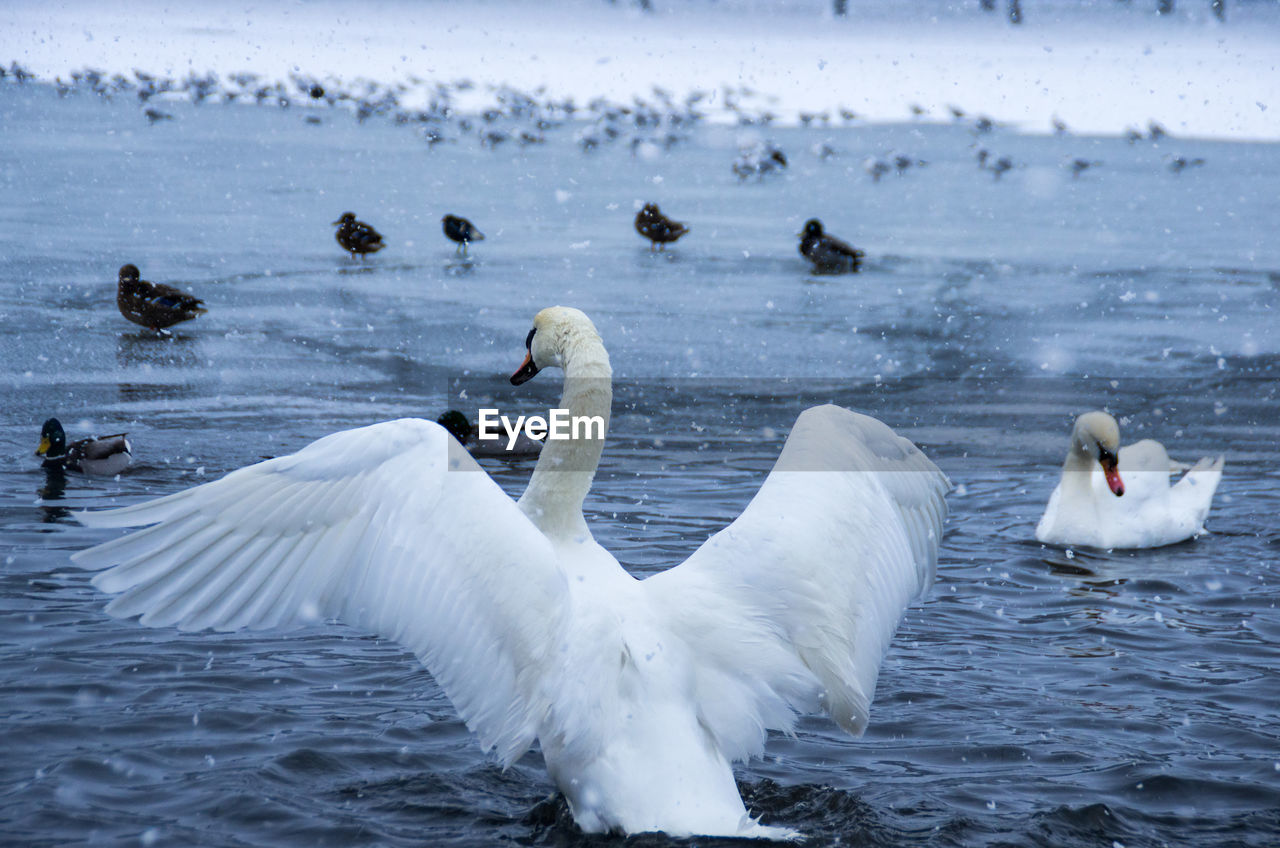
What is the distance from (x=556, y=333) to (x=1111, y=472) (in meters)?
3.93

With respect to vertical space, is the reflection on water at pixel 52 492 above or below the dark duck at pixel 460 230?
below

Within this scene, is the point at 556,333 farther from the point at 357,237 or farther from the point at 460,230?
the point at 460,230

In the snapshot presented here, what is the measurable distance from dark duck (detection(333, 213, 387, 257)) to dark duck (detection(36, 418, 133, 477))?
688 centimetres

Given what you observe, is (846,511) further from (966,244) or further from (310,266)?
(966,244)

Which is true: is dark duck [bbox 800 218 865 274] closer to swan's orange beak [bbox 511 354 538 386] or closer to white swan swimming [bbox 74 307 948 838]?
swan's orange beak [bbox 511 354 538 386]

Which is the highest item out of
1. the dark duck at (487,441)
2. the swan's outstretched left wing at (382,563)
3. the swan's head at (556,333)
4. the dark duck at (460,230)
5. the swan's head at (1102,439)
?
the swan's head at (556,333)

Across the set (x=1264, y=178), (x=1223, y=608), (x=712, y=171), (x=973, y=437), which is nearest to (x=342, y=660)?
(x=1223, y=608)

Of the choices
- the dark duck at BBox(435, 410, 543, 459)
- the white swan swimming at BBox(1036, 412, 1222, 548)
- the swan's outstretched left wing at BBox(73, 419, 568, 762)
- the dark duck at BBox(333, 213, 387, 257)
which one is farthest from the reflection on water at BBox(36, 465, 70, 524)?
the dark duck at BBox(333, 213, 387, 257)

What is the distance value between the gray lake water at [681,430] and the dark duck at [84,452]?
12cm

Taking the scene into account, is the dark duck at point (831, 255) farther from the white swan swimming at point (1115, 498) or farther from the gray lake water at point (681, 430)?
the white swan swimming at point (1115, 498)

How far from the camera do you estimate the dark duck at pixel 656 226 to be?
15531 millimetres

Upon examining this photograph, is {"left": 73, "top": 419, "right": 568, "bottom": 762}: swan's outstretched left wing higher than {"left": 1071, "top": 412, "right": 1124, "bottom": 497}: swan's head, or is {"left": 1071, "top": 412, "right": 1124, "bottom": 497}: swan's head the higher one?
{"left": 73, "top": 419, "right": 568, "bottom": 762}: swan's outstretched left wing

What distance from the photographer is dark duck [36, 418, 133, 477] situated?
709cm

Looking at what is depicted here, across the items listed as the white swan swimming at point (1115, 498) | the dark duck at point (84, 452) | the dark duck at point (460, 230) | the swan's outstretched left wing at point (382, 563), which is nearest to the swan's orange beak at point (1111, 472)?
the white swan swimming at point (1115, 498)
